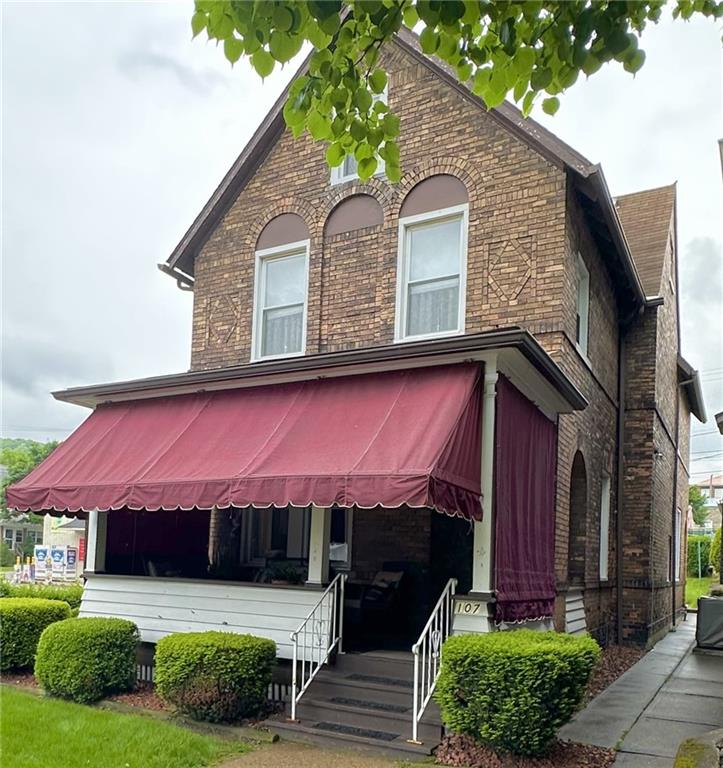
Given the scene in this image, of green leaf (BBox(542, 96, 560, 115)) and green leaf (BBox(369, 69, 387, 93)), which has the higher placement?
green leaf (BBox(369, 69, 387, 93))

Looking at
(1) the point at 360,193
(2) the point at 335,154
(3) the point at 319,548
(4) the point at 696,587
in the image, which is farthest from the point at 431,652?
(4) the point at 696,587

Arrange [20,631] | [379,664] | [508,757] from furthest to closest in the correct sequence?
[20,631] → [379,664] → [508,757]

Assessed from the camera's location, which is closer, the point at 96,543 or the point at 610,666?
the point at 96,543

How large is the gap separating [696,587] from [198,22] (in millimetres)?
38801

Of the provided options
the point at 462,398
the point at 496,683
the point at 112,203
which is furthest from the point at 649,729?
the point at 112,203

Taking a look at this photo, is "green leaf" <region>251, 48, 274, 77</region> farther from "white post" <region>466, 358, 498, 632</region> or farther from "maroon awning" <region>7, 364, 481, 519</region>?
"white post" <region>466, 358, 498, 632</region>

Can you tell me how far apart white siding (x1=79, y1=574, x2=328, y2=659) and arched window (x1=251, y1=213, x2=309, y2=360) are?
462 cm

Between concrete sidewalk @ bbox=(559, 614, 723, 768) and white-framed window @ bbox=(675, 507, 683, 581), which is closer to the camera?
concrete sidewalk @ bbox=(559, 614, 723, 768)

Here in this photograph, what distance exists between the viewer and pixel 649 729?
27.1ft

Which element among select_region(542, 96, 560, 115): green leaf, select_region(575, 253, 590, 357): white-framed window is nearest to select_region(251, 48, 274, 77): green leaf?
select_region(542, 96, 560, 115): green leaf

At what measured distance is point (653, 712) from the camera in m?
9.09

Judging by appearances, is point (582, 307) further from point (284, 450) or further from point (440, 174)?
point (284, 450)

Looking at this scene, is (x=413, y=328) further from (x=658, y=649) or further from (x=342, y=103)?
(x=658, y=649)

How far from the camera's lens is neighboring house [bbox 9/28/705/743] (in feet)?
27.4
